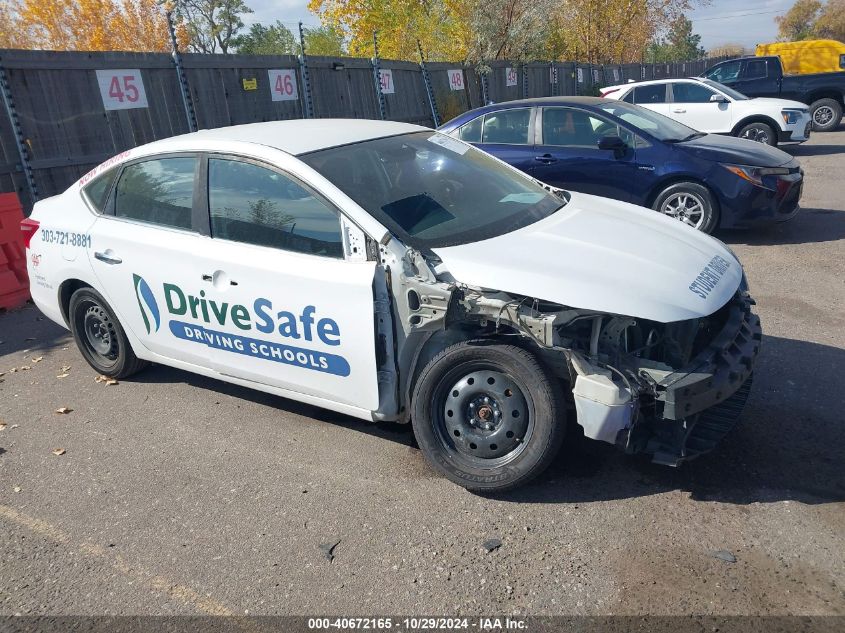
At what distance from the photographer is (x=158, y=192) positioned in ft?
14.3

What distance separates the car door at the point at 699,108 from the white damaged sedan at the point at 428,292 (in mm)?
10237

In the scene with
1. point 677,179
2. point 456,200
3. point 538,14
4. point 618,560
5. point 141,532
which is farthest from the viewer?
point 538,14

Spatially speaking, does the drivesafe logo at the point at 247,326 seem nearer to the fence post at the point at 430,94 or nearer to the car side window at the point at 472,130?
the car side window at the point at 472,130

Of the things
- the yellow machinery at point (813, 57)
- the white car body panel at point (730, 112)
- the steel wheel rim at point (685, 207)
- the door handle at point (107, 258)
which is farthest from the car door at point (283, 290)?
the yellow machinery at point (813, 57)

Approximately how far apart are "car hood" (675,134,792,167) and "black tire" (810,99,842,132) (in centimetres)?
1146

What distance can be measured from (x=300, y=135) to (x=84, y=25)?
4380 centimetres

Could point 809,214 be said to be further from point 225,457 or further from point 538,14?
point 538,14

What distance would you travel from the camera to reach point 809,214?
878 cm

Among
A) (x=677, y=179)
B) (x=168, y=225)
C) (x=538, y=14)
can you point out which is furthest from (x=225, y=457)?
(x=538, y=14)

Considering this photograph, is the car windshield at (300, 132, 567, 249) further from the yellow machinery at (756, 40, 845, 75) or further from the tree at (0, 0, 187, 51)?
the tree at (0, 0, 187, 51)

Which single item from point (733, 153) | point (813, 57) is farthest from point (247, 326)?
point (813, 57)

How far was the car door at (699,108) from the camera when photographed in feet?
43.2

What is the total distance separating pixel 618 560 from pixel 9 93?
9.33 m

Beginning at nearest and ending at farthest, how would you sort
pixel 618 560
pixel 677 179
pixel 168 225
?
pixel 618 560 → pixel 168 225 → pixel 677 179
